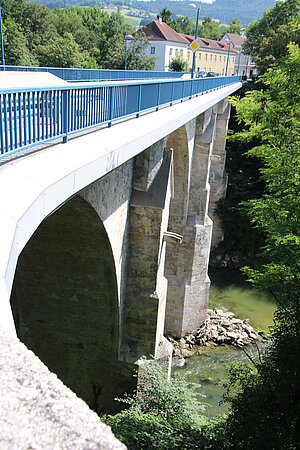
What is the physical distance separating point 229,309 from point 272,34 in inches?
1122

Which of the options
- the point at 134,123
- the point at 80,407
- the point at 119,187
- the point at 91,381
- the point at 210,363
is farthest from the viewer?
the point at 210,363

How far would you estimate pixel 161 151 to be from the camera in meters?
A: 10.2

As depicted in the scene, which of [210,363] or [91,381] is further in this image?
[210,363]

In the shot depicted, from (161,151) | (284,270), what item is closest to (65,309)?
(161,151)

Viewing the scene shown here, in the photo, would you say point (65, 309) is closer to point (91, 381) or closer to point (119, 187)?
point (91, 381)

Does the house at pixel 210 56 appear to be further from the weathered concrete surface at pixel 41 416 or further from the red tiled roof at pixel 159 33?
the weathered concrete surface at pixel 41 416

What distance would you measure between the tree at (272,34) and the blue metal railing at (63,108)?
31.2 m

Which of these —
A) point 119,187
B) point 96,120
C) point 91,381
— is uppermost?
point 96,120

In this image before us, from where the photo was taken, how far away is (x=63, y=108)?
5078mm

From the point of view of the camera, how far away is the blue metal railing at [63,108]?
160 inches

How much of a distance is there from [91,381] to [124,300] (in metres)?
2.31

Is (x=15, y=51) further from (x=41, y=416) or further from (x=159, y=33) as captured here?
(x=159, y=33)

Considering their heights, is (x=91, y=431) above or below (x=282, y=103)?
below

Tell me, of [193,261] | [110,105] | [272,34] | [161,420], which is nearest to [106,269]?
[161,420]
